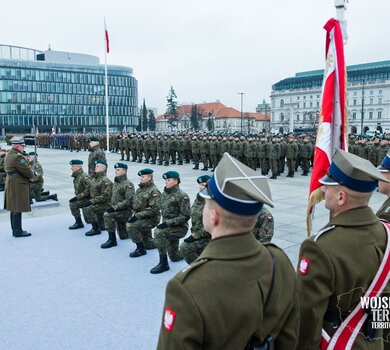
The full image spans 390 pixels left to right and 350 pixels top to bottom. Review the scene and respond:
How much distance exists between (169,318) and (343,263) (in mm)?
1011

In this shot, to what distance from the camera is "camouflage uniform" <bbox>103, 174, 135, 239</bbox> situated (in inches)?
274

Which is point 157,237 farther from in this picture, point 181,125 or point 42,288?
point 181,125

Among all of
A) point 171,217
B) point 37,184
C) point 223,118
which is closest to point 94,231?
point 171,217

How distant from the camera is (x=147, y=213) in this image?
21.1 feet

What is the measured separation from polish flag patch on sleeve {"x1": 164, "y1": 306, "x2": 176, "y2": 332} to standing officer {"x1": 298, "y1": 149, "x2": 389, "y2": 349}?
33.0 inches

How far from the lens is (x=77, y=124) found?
87.2m

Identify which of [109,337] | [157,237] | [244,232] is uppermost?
[244,232]

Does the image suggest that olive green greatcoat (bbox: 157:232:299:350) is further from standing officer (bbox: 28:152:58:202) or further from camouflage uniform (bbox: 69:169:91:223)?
standing officer (bbox: 28:152:58:202)

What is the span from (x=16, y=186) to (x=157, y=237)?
341 cm

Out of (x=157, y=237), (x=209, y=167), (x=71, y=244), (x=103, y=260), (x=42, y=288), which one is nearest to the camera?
(x=42, y=288)

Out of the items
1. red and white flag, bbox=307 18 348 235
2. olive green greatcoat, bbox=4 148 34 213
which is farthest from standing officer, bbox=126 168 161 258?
red and white flag, bbox=307 18 348 235

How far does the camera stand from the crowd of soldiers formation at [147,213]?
5281mm

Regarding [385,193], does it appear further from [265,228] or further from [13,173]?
[13,173]

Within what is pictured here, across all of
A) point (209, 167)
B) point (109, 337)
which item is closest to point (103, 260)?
point (109, 337)
